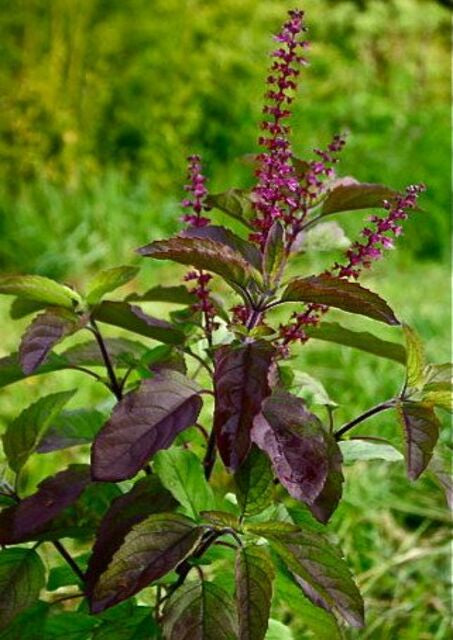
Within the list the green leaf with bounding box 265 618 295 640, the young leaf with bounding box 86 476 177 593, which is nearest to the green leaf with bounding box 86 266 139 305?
the young leaf with bounding box 86 476 177 593

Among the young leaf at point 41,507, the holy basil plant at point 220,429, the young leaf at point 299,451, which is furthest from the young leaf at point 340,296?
the young leaf at point 41,507

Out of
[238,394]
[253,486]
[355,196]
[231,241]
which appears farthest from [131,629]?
[355,196]

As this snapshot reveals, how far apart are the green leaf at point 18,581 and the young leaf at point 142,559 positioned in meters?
0.18

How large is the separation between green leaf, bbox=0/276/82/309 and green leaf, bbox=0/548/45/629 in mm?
289

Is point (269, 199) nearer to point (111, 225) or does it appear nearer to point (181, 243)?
point (181, 243)

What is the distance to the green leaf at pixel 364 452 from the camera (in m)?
1.23

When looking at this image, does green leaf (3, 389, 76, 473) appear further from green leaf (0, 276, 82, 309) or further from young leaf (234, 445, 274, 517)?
young leaf (234, 445, 274, 517)

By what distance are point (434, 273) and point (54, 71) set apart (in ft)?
6.57

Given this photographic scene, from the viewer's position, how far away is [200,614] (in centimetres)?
107

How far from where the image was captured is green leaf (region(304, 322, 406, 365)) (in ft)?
3.92

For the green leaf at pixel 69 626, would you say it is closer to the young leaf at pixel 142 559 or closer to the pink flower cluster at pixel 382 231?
the young leaf at pixel 142 559

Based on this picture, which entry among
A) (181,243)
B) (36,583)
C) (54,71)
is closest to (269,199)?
(181,243)

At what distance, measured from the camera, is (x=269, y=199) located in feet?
3.58

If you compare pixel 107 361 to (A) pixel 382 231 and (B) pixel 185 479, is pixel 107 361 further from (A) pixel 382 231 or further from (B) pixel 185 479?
(A) pixel 382 231
